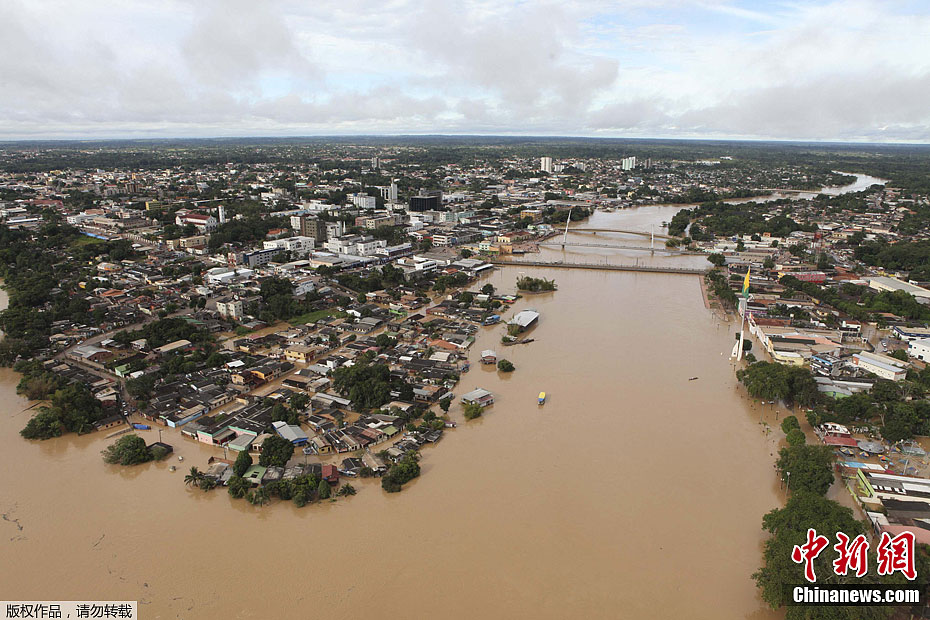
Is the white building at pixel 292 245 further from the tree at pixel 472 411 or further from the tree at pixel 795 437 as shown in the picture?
the tree at pixel 795 437

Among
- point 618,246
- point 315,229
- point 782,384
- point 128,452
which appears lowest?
point 618,246

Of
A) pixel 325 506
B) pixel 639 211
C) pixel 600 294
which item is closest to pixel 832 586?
pixel 325 506

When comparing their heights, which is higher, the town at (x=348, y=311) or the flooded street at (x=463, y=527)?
Result: the town at (x=348, y=311)

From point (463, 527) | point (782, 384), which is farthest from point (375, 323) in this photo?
point (782, 384)

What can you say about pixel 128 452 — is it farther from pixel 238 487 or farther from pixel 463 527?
pixel 463 527

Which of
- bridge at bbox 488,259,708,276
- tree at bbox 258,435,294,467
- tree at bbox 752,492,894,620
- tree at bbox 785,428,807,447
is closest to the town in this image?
tree at bbox 258,435,294,467

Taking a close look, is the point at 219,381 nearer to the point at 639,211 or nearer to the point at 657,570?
the point at 657,570

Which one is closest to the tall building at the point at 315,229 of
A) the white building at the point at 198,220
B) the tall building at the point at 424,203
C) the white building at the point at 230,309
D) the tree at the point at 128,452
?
the white building at the point at 198,220
